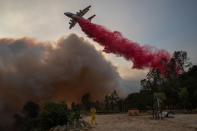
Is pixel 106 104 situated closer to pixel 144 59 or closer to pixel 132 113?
pixel 132 113

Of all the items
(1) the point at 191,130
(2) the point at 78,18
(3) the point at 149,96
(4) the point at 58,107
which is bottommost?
(1) the point at 191,130

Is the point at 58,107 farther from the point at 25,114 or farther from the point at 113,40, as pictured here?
the point at 25,114

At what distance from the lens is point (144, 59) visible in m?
59.5

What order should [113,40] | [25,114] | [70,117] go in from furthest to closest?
1. [25,114]
2. [113,40]
3. [70,117]

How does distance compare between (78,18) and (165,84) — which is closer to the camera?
(78,18)

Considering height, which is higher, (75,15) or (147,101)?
(75,15)

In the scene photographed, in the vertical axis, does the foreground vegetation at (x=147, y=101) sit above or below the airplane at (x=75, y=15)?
below

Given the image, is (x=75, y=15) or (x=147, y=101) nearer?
(x=75, y=15)

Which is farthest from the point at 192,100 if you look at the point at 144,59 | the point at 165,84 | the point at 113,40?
the point at 113,40

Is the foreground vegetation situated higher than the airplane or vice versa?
the airplane

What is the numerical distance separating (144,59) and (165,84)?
135 ft

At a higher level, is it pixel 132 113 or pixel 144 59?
pixel 144 59

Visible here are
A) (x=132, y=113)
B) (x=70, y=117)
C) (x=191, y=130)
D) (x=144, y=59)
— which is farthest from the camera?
(x=132, y=113)

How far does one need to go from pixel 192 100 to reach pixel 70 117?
4340cm
